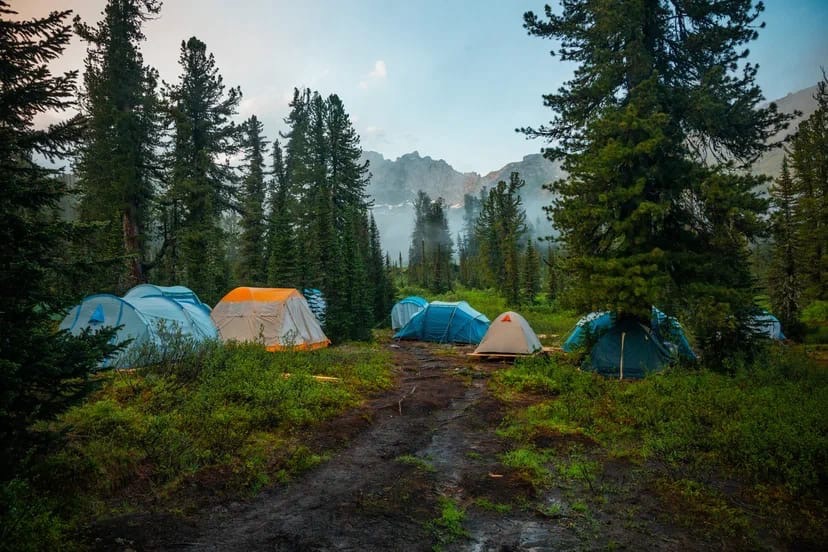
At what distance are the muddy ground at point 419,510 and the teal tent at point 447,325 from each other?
15535 mm

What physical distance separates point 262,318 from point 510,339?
9.80 m

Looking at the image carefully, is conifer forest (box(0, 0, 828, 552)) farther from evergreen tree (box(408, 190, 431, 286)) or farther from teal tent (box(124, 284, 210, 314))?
evergreen tree (box(408, 190, 431, 286))

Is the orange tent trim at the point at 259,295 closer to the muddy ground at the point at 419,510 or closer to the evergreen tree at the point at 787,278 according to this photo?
the muddy ground at the point at 419,510

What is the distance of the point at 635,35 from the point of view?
44.1 ft

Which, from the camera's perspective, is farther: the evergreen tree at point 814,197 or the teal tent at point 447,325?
the evergreen tree at point 814,197

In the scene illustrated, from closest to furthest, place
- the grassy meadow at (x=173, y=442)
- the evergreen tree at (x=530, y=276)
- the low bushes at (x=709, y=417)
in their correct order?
the grassy meadow at (x=173, y=442)
the low bushes at (x=709, y=417)
the evergreen tree at (x=530, y=276)

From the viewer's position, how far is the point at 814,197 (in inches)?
1302

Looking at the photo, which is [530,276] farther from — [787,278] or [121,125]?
[121,125]

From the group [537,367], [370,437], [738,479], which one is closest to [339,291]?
[537,367]

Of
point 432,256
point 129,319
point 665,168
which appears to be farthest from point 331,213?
point 432,256

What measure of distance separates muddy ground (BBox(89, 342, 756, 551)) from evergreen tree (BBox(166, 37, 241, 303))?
1911 centimetres

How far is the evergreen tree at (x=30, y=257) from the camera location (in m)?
4.49

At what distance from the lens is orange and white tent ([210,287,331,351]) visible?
52.7 feet

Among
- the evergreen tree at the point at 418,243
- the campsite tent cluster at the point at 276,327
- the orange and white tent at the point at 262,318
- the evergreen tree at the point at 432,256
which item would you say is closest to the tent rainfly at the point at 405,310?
the campsite tent cluster at the point at 276,327
